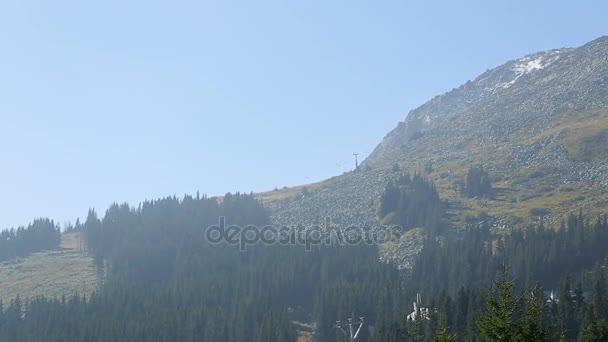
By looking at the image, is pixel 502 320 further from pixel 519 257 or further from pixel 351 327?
pixel 519 257

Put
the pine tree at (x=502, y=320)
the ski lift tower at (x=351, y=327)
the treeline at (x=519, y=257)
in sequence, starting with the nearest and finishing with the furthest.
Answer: the pine tree at (x=502, y=320)
the ski lift tower at (x=351, y=327)
the treeline at (x=519, y=257)

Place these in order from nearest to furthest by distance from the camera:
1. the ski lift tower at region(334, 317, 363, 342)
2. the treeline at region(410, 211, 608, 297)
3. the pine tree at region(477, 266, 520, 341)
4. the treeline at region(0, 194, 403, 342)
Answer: the pine tree at region(477, 266, 520, 341)
the ski lift tower at region(334, 317, 363, 342)
the treeline at region(0, 194, 403, 342)
the treeline at region(410, 211, 608, 297)

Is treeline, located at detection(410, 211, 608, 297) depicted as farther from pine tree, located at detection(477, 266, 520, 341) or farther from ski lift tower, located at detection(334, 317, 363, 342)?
pine tree, located at detection(477, 266, 520, 341)

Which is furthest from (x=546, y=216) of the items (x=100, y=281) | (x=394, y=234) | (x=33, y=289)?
(x=33, y=289)

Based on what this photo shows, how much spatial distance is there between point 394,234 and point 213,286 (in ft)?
177

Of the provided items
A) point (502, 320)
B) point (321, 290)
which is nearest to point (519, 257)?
point (321, 290)

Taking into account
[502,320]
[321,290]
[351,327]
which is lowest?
[351,327]

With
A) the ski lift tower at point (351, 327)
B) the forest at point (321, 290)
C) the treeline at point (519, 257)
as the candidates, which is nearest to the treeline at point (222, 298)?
the forest at point (321, 290)

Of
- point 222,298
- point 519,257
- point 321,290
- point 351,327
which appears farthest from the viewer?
point 222,298

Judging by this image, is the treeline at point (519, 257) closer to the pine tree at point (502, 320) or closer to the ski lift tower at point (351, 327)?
the ski lift tower at point (351, 327)

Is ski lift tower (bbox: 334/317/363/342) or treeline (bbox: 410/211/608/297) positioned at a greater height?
treeline (bbox: 410/211/608/297)

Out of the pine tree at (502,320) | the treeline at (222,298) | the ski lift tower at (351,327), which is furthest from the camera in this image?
the treeline at (222,298)

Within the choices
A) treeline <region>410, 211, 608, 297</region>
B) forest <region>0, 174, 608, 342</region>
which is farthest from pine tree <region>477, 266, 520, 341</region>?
treeline <region>410, 211, 608, 297</region>

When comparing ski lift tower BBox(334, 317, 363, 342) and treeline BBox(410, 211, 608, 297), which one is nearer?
ski lift tower BBox(334, 317, 363, 342)
